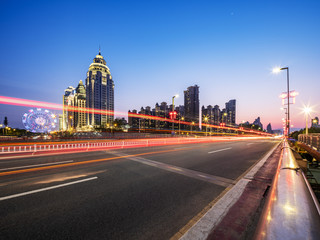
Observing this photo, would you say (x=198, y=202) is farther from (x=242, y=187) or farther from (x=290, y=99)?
(x=290, y=99)

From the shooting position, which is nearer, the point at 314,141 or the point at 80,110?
the point at 314,141

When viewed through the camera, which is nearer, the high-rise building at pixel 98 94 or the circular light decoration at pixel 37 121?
the circular light decoration at pixel 37 121

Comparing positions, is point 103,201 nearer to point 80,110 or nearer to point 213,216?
point 213,216

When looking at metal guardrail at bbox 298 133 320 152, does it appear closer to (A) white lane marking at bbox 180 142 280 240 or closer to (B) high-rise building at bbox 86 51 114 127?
(A) white lane marking at bbox 180 142 280 240

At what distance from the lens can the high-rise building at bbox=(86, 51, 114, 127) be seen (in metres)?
180

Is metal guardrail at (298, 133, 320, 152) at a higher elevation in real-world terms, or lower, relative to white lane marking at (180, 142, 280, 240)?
higher

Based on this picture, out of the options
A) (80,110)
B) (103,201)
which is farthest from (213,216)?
(80,110)

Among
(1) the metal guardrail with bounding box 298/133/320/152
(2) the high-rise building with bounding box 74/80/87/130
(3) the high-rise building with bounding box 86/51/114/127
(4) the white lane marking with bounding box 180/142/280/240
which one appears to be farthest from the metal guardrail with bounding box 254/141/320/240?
(2) the high-rise building with bounding box 74/80/87/130

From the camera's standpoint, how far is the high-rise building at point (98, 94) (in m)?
180

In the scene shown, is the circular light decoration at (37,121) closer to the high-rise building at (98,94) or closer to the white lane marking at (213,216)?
the white lane marking at (213,216)

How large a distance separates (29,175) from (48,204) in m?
3.19

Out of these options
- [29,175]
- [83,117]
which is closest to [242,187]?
[29,175]

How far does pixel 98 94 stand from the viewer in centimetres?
18462

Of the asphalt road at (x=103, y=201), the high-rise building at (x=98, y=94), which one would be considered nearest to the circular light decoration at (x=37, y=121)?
the asphalt road at (x=103, y=201)
